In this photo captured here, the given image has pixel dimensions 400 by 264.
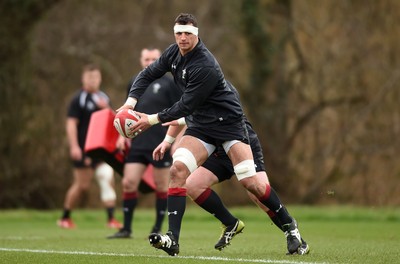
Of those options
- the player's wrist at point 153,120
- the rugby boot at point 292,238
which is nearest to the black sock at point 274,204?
the rugby boot at point 292,238

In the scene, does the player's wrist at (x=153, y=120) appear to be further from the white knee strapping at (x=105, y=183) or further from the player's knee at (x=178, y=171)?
the white knee strapping at (x=105, y=183)

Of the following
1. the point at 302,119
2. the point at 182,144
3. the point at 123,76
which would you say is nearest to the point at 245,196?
the point at 302,119

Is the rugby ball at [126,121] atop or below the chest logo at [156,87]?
below

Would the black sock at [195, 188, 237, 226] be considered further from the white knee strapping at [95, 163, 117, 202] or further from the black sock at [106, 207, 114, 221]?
the white knee strapping at [95, 163, 117, 202]

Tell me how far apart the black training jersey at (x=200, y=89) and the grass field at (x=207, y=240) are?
1.26 m

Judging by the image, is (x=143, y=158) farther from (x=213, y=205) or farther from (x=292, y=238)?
(x=292, y=238)

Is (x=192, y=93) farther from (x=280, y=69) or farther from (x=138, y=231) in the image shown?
(x=280, y=69)

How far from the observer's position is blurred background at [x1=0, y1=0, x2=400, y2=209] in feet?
81.4

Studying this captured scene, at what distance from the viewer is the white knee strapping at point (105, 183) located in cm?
1552

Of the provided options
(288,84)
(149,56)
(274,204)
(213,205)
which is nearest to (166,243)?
(213,205)

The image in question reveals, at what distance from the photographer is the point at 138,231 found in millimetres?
13906

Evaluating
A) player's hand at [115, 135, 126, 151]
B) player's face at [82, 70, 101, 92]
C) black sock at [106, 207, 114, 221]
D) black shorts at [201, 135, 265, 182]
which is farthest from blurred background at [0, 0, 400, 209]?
black shorts at [201, 135, 265, 182]

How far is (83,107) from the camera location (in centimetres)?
1514

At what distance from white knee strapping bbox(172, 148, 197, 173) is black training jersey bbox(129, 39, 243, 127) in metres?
0.30
